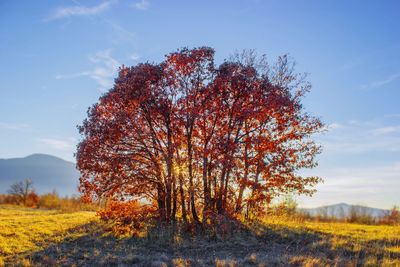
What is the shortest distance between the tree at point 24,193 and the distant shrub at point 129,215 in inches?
1627

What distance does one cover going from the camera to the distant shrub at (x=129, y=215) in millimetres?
19625

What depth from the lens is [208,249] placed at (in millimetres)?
17281

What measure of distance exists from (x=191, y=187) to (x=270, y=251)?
201 inches

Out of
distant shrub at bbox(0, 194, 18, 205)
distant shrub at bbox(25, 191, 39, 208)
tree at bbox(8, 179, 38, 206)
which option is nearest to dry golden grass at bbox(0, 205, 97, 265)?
distant shrub at bbox(25, 191, 39, 208)

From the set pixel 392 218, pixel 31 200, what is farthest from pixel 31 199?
pixel 392 218

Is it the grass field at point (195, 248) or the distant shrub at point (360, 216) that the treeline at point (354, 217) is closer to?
the distant shrub at point (360, 216)

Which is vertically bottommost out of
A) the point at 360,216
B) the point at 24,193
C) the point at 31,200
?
the point at 360,216

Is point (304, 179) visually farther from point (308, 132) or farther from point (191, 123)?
point (191, 123)

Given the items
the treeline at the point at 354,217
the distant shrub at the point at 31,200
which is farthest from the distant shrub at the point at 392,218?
the distant shrub at the point at 31,200

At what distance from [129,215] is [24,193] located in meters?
46.2

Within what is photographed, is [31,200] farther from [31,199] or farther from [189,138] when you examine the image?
[189,138]

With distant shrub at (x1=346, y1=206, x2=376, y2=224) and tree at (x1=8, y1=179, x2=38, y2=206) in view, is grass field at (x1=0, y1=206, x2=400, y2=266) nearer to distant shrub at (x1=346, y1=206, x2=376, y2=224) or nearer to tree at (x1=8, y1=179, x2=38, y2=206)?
distant shrub at (x1=346, y1=206, x2=376, y2=224)

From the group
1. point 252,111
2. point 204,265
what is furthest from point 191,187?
point 204,265

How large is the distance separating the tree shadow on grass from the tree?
4035 cm
